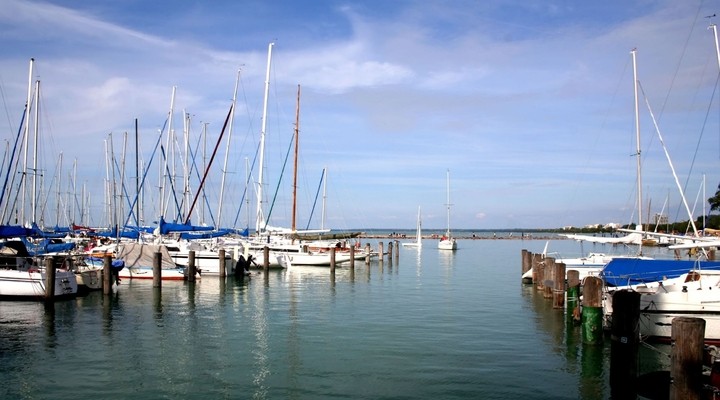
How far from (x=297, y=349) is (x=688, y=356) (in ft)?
38.6

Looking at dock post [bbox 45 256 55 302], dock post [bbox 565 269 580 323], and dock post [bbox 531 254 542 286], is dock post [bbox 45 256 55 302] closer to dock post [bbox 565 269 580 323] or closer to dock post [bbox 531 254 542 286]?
dock post [bbox 565 269 580 323]

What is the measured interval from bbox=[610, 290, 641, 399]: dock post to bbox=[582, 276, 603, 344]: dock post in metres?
4.67

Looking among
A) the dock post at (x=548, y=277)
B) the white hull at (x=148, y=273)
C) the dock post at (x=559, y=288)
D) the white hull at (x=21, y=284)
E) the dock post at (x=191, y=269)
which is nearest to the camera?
the dock post at (x=559, y=288)

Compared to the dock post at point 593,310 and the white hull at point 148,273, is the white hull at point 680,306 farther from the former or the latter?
the white hull at point 148,273

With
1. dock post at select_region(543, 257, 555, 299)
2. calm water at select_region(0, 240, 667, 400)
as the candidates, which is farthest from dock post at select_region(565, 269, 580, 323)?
dock post at select_region(543, 257, 555, 299)

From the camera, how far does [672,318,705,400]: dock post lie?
10586 mm

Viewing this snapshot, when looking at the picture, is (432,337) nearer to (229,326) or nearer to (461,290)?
(229,326)

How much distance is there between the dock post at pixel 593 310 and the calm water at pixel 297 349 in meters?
0.52

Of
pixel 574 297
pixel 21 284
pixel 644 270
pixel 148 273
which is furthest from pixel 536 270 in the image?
pixel 21 284

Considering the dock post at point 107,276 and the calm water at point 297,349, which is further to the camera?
the dock post at point 107,276

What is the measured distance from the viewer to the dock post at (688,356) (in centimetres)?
1059

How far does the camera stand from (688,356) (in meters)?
10.6

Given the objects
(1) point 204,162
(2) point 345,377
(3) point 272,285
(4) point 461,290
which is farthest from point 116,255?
(2) point 345,377

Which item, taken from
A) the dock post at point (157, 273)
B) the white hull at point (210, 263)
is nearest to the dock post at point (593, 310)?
the dock post at point (157, 273)
